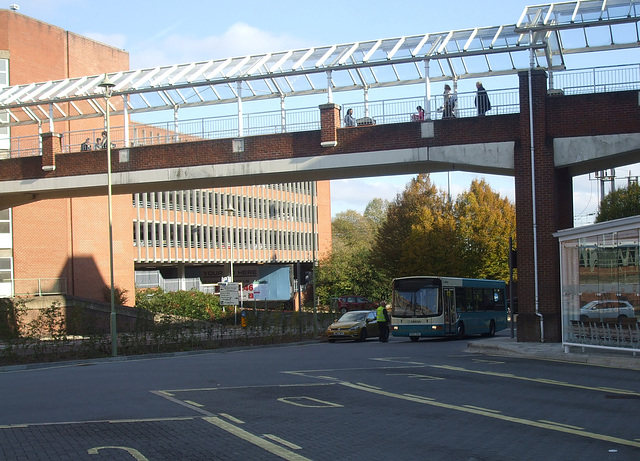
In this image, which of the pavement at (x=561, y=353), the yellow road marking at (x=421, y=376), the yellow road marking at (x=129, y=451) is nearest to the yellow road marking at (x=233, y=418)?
the yellow road marking at (x=129, y=451)

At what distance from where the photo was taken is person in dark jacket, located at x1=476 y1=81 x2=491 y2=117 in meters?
27.7

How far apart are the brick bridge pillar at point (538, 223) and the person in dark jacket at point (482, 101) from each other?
1957 millimetres

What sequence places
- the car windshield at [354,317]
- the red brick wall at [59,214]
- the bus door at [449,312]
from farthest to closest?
the red brick wall at [59,214]
the car windshield at [354,317]
the bus door at [449,312]

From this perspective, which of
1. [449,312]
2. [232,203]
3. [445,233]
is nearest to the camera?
[449,312]

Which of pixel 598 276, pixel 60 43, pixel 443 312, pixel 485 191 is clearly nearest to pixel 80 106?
pixel 60 43

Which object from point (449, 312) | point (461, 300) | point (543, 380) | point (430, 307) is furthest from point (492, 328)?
point (543, 380)

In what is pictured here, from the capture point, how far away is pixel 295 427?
10.1m

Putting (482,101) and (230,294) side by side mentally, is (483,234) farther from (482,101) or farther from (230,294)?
(482,101)

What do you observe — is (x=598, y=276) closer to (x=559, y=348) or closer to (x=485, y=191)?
(x=559, y=348)

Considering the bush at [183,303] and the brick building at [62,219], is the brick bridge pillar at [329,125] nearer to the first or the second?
the brick building at [62,219]

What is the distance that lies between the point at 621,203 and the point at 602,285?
34096mm

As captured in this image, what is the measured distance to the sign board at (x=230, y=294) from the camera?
120ft

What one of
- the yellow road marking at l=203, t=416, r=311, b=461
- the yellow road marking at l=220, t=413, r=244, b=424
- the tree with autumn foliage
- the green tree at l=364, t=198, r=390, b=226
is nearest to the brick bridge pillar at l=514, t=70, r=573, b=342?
the yellow road marking at l=220, t=413, r=244, b=424

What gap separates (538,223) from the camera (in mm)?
25406
